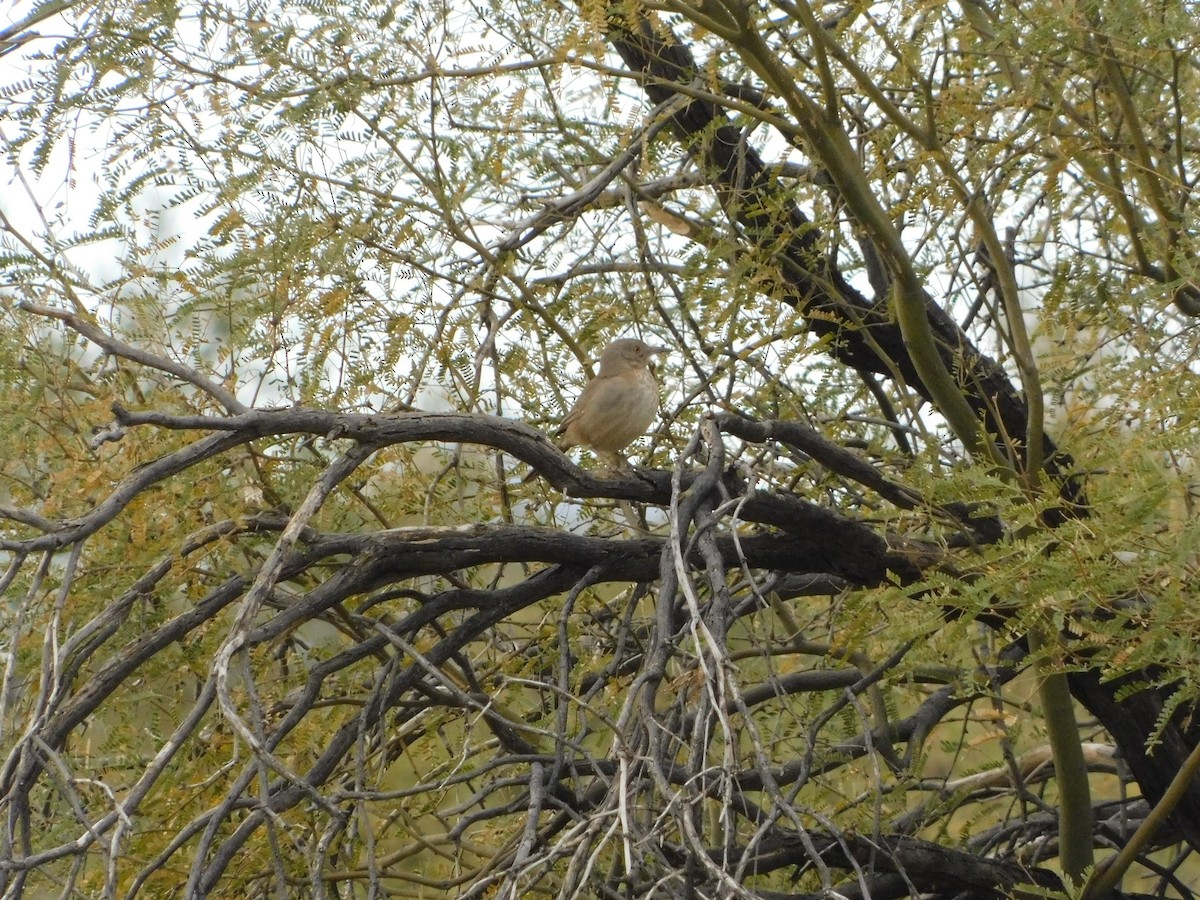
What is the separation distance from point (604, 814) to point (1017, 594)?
1.56 meters

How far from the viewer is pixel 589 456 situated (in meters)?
5.53

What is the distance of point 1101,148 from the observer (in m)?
4.02

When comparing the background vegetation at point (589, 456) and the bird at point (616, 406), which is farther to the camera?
the bird at point (616, 406)

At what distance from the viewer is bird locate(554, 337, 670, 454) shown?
5480 millimetres

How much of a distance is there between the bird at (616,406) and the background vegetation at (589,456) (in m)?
0.12

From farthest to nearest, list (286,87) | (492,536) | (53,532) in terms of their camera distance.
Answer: (286,87)
(492,536)
(53,532)

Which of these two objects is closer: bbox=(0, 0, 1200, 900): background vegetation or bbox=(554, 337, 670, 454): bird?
bbox=(0, 0, 1200, 900): background vegetation

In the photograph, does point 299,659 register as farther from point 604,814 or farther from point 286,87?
point 604,814

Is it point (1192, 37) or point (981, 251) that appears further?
point (981, 251)

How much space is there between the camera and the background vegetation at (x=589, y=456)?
340 cm

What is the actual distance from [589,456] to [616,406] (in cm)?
24

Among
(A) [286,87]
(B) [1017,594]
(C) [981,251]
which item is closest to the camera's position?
(B) [1017,594]

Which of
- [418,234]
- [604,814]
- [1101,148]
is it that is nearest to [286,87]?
[418,234]

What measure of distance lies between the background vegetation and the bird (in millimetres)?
121
